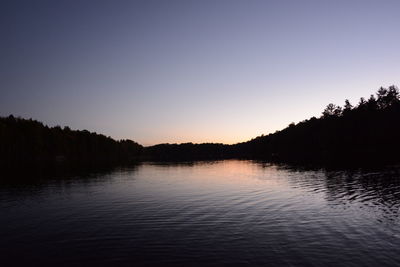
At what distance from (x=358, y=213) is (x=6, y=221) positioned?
3900 cm

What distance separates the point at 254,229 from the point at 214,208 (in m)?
12.5

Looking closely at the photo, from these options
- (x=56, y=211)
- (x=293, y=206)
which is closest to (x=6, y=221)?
(x=56, y=211)

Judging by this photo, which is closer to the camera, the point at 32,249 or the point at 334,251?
the point at 334,251

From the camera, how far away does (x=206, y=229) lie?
33156 millimetres

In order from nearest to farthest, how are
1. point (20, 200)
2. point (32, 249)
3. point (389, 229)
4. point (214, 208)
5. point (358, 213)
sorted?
point (32, 249), point (389, 229), point (358, 213), point (214, 208), point (20, 200)

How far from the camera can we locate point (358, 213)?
3859 centimetres

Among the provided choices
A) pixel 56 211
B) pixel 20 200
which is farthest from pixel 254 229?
pixel 20 200

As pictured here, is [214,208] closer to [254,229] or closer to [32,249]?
A: [254,229]

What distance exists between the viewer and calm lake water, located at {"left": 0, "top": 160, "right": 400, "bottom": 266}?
24906 millimetres

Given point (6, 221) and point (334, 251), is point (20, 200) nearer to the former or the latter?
point (6, 221)

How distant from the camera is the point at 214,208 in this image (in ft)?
147

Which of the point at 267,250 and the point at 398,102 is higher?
the point at 398,102

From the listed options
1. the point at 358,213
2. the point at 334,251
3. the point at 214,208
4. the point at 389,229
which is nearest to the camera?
the point at 334,251

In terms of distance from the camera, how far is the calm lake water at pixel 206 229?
24906 mm
